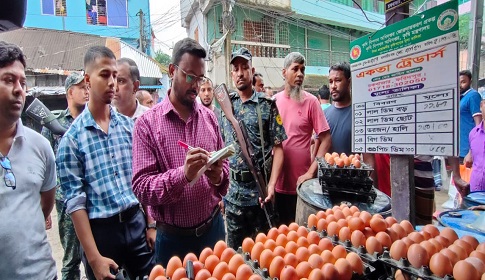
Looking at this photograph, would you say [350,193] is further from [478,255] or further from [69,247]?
[69,247]

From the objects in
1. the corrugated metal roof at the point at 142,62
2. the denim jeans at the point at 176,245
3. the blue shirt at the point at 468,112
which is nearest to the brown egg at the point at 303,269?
the denim jeans at the point at 176,245

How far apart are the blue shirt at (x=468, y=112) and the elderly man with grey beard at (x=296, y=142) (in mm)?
3451

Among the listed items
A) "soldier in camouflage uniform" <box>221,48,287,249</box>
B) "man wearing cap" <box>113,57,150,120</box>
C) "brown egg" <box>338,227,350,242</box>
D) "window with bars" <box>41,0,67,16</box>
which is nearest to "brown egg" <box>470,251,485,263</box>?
"brown egg" <box>338,227,350,242</box>

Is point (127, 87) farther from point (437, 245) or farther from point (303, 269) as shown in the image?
point (437, 245)

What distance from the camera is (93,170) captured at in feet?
6.54

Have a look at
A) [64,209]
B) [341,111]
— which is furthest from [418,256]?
[64,209]

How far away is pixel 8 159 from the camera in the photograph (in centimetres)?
167

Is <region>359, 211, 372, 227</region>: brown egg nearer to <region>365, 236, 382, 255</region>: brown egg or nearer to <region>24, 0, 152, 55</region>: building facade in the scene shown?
<region>365, 236, 382, 255</region>: brown egg

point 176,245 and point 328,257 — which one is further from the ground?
point 328,257

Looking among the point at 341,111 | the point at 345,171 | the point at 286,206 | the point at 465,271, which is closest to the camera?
the point at 465,271

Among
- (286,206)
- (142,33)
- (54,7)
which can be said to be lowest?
(286,206)

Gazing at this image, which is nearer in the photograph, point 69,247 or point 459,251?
point 459,251

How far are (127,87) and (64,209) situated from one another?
1347 millimetres

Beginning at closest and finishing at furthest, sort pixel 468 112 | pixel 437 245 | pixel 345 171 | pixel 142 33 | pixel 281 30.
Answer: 1. pixel 437 245
2. pixel 345 171
3. pixel 468 112
4. pixel 281 30
5. pixel 142 33
